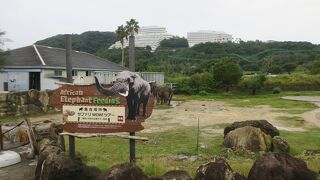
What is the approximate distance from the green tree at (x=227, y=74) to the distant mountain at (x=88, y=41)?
23.9 meters

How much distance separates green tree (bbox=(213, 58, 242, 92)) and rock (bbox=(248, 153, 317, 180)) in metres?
37.6

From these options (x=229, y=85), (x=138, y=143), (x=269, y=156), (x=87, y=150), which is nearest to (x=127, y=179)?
(x=269, y=156)

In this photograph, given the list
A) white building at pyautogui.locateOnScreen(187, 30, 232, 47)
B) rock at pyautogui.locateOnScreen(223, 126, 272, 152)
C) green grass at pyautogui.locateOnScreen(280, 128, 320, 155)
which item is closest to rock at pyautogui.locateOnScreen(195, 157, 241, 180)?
rock at pyautogui.locateOnScreen(223, 126, 272, 152)

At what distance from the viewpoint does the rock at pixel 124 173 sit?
662cm

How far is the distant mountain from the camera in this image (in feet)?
206

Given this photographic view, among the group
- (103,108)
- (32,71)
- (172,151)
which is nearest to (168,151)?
(172,151)

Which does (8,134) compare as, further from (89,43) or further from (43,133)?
(89,43)

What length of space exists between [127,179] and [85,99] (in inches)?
90.8

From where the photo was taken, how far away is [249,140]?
10711 mm

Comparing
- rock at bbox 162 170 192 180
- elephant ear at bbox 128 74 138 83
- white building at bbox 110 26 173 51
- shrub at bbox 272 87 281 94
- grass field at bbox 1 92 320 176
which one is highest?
white building at bbox 110 26 173 51

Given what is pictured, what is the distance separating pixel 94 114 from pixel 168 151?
10.2 feet

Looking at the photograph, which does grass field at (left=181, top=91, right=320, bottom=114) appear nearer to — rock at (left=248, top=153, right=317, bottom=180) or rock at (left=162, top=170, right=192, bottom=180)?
rock at (left=248, top=153, right=317, bottom=180)

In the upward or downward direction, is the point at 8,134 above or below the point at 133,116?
below

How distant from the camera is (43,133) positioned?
1095 centimetres
